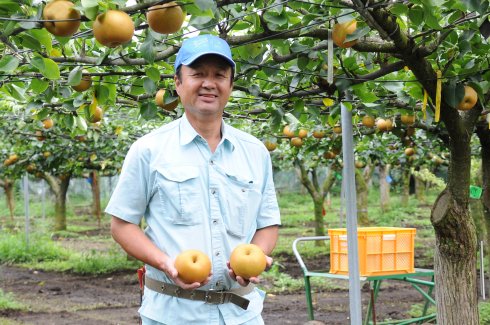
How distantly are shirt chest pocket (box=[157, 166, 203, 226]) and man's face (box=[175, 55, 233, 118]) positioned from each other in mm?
208

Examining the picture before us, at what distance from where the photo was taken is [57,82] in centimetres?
316

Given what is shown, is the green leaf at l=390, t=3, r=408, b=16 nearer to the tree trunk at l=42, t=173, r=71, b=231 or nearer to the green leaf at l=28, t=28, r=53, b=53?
the green leaf at l=28, t=28, r=53, b=53

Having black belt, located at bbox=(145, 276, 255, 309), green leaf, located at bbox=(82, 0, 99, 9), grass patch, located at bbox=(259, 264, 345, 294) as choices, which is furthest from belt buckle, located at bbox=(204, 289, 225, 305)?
grass patch, located at bbox=(259, 264, 345, 294)

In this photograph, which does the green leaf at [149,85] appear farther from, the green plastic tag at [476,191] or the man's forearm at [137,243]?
the green plastic tag at [476,191]

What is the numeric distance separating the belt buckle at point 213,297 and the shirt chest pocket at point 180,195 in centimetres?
22

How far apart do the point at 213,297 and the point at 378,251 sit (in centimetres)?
291

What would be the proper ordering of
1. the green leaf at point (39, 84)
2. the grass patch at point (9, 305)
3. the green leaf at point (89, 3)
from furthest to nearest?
the grass patch at point (9, 305) < the green leaf at point (39, 84) < the green leaf at point (89, 3)

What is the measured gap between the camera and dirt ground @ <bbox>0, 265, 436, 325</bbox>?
6.98 meters

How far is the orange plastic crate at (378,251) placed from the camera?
4.81m

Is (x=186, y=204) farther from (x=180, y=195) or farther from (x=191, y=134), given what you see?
(x=191, y=134)

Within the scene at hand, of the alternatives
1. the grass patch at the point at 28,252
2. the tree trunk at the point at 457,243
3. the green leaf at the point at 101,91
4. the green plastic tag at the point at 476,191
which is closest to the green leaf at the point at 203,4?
the green leaf at the point at 101,91

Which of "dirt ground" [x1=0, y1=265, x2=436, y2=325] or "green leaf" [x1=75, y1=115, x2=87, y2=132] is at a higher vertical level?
"green leaf" [x1=75, y1=115, x2=87, y2=132]

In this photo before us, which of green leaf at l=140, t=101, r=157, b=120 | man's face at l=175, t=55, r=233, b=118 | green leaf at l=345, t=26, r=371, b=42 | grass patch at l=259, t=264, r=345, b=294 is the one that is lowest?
grass patch at l=259, t=264, r=345, b=294

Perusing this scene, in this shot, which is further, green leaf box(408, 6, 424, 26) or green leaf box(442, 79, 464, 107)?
green leaf box(442, 79, 464, 107)
